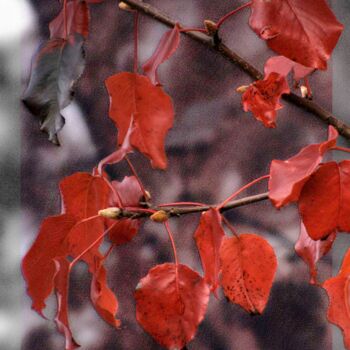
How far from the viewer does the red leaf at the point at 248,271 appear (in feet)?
1.22

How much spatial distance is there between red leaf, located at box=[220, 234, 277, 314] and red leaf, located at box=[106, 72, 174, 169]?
3.2 inches

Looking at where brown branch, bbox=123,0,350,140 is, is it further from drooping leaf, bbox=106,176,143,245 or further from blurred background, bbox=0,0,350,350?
blurred background, bbox=0,0,350,350

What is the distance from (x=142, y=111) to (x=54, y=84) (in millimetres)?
55

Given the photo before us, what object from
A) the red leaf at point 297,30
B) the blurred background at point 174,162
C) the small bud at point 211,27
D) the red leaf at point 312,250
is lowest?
the blurred background at point 174,162

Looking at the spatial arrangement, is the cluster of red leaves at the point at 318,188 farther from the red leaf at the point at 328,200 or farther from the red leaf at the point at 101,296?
the red leaf at the point at 101,296

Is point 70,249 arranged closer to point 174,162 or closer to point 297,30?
point 297,30

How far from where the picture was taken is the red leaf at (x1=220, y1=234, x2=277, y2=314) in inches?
14.6

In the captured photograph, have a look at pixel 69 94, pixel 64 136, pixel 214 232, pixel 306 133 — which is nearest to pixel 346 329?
pixel 214 232

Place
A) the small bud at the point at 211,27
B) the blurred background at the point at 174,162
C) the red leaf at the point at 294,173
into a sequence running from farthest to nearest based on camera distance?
the blurred background at the point at 174,162, the small bud at the point at 211,27, the red leaf at the point at 294,173

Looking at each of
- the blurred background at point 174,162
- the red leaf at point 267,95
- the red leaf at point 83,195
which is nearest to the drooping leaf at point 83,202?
the red leaf at point 83,195

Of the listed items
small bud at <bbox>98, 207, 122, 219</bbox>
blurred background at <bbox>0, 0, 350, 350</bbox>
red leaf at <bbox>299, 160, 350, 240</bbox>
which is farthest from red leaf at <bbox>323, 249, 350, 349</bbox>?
blurred background at <bbox>0, 0, 350, 350</bbox>

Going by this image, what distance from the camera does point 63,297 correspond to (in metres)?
0.33

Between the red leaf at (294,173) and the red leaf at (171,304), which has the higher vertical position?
the red leaf at (294,173)

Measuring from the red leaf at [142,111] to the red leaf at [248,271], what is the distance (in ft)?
0.26
